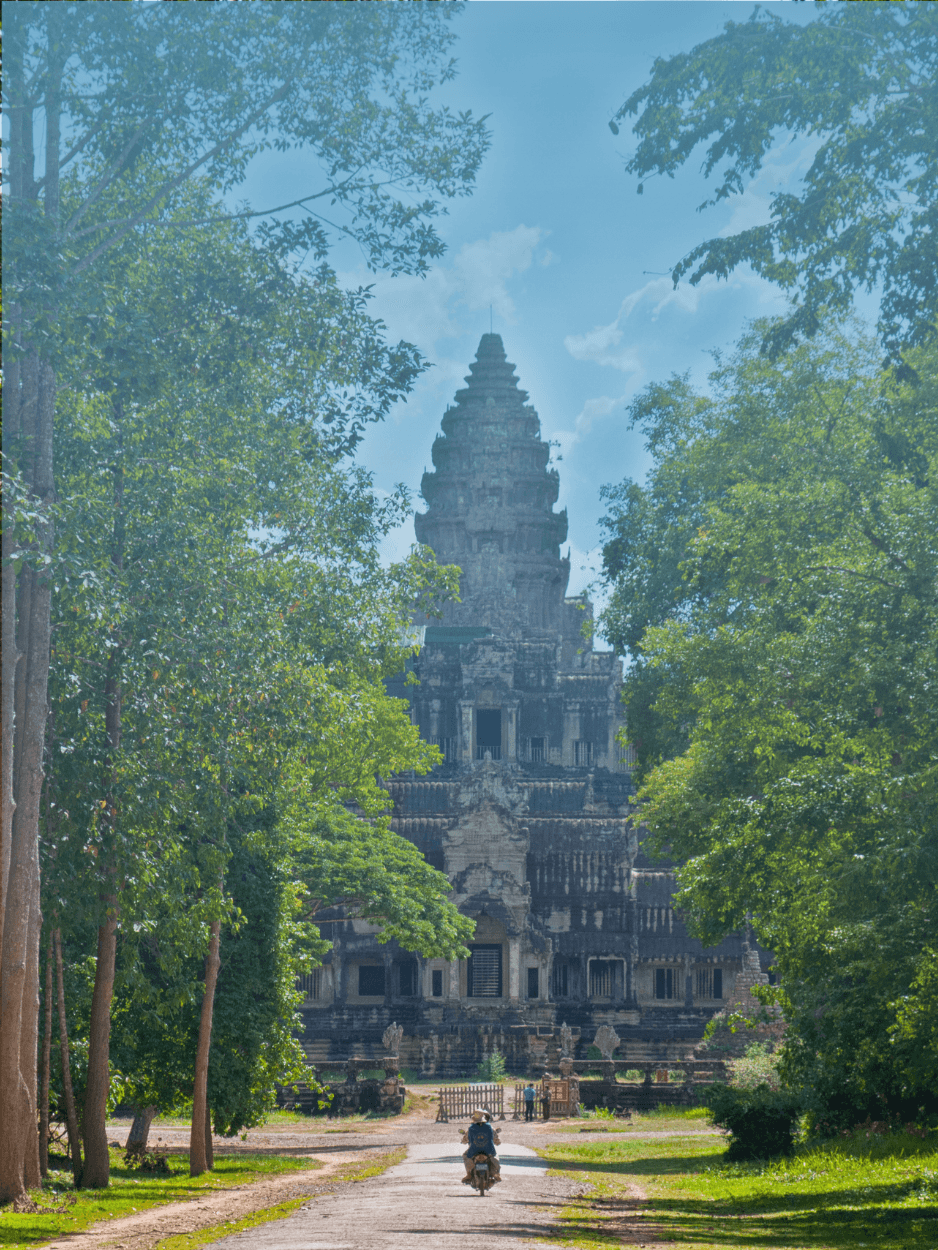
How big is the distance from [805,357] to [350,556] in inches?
398

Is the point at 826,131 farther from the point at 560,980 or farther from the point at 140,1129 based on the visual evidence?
the point at 560,980

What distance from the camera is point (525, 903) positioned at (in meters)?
52.7

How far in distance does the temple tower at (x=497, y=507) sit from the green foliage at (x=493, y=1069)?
31538mm

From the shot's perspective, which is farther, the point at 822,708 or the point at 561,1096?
the point at 561,1096

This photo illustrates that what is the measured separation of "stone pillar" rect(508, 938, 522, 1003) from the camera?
5166 cm

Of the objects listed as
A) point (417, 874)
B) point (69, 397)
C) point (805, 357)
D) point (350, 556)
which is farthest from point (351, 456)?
point (417, 874)

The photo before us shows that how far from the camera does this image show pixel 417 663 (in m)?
67.1

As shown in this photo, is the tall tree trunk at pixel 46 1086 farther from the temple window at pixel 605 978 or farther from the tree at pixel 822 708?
the temple window at pixel 605 978

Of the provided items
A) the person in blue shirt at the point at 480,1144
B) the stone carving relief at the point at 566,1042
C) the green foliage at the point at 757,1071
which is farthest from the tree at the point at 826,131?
the stone carving relief at the point at 566,1042

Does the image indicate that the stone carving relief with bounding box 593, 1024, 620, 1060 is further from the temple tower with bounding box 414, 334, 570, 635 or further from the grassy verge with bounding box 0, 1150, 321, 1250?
the temple tower with bounding box 414, 334, 570, 635

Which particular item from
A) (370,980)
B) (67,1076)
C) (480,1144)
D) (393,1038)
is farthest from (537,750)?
(480,1144)

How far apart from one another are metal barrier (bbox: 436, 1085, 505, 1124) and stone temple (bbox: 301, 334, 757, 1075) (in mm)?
6224

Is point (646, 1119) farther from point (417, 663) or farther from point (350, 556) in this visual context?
point (417, 663)

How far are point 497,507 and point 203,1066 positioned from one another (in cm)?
5617
